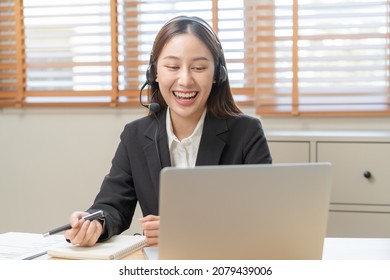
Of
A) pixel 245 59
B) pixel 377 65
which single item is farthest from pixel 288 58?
pixel 377 65

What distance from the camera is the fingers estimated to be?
4.93ft

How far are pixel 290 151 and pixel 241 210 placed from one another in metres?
1.88

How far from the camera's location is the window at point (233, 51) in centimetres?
328

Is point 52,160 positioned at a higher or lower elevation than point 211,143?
lower

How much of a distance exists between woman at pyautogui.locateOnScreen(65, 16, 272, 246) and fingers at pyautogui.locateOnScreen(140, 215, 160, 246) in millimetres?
272

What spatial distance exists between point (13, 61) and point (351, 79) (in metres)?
2.16

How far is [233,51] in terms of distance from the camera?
11.3 ft

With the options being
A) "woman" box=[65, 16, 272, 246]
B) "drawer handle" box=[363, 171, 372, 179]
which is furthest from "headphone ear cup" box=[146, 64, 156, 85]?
"drawer handle" box=[363, 171, 372, 179]

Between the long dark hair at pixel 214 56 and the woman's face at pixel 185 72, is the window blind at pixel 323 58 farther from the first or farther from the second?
the woman's face at pixel 185 72

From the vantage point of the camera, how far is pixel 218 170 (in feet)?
3.50

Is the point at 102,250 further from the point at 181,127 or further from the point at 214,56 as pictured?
the point at 214,56

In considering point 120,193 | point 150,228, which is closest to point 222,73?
point 120,193

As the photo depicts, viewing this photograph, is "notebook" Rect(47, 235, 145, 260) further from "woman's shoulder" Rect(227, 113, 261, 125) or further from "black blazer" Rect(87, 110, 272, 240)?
"woman's shoulder" Rect(227, 113, 261, 125)

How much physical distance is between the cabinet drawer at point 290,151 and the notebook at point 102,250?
1.48 m
